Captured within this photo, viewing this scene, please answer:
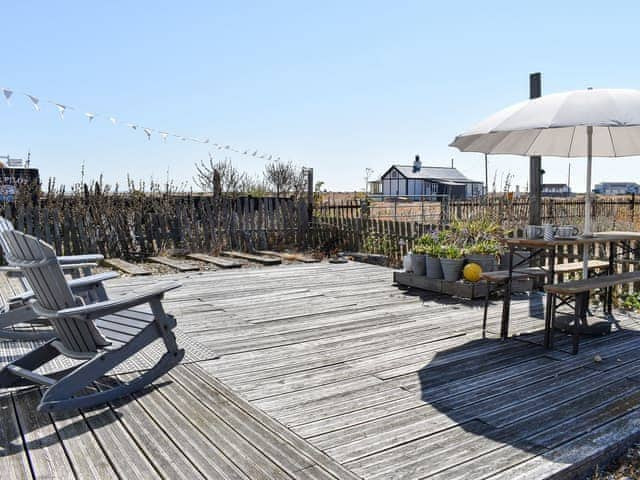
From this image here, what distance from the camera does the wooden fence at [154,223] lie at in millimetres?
9086

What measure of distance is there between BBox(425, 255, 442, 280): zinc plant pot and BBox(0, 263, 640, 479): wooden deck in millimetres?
A: 1434

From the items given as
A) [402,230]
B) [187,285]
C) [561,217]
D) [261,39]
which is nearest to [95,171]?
[261,39]

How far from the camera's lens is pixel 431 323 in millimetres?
4672

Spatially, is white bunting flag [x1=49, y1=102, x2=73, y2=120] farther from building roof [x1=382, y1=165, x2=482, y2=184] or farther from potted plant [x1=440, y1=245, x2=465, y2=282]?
building roof [x1=382, y1=165, x2=482, y2=184]

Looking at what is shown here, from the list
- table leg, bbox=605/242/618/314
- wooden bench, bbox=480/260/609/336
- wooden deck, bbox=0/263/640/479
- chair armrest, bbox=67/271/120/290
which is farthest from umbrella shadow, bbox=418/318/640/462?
chair armrest, bbox=67/271/120/290

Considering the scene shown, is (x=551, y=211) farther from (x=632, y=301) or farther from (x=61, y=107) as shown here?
(x=61, y=107)

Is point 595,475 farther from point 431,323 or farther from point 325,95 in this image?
point 325,95

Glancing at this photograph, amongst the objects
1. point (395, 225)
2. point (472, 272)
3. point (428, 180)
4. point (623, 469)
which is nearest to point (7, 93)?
point (395, 225)

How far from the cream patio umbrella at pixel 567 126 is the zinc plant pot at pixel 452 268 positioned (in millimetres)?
1529

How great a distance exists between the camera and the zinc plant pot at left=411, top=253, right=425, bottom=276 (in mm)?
6289

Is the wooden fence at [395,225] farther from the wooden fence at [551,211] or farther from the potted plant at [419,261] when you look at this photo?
the potted plant at [419,261]

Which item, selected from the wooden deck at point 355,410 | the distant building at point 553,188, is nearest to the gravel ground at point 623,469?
the wooden deck at point 355,410

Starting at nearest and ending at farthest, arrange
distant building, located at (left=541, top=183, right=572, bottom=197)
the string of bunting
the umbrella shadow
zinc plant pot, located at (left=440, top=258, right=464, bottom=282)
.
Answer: the umbrella shadow, zinc plant pot, located at (left=440, top=258, right=464, bottom=282), the string of bunting, distant building, located at (left=541, top=183, right=572, bottom=197)

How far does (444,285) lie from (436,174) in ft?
154
